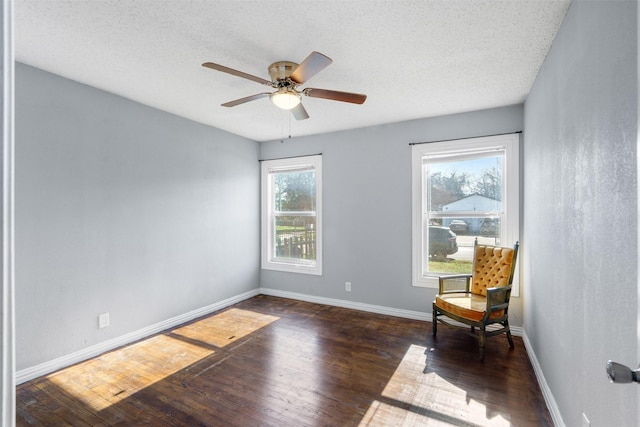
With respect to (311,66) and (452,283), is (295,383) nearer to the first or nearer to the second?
(452,283)

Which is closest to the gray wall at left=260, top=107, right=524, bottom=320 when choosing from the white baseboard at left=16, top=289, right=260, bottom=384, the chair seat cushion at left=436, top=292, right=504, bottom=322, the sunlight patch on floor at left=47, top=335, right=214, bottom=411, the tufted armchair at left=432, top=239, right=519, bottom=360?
the tufted armchair at left=432, top=239, right=519, bottom=360

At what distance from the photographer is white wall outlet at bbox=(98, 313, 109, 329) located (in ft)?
10.0

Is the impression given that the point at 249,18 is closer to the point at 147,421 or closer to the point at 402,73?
the point at 402,73

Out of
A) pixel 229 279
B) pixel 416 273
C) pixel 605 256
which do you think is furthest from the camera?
pixel 229 279

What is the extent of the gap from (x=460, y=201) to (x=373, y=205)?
1.06 m

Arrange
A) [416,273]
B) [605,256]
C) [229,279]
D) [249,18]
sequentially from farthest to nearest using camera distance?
[229,279] → [416,273] → [249,18] → [605,256]

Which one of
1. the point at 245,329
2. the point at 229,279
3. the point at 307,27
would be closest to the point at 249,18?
the point at 307,27

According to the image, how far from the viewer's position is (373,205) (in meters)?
4.25

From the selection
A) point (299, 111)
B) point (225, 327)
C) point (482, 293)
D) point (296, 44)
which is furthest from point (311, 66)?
point (225, 327)

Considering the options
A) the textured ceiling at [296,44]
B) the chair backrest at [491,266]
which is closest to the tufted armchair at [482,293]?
the chair backrest at [491,266]

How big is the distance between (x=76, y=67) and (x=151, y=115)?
943mm

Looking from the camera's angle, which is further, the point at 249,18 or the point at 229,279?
the point at 229,279

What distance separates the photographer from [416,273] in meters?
3.98

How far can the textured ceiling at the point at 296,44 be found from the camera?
1.89m
